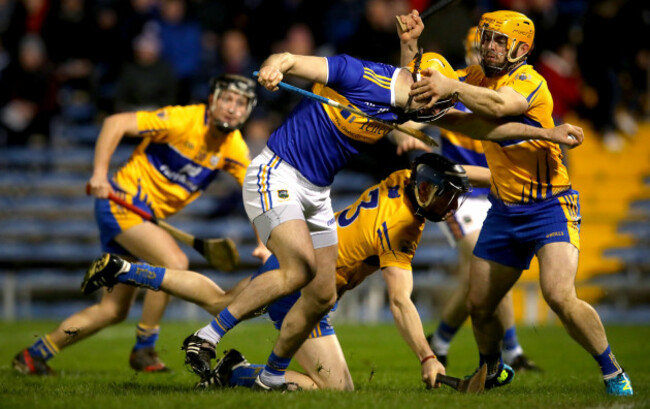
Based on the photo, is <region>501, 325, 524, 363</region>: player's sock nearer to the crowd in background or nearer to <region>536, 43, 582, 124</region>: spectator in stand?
the crowd in background

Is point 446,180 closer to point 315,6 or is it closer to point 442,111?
point 442,111

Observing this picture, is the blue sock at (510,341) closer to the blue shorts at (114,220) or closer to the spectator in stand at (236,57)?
the blue shorts at (114,220)

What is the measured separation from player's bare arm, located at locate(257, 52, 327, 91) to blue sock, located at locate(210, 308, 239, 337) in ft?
4.47

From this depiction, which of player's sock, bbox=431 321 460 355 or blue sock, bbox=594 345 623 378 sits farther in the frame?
player's sock, bbox=431 321 460 355

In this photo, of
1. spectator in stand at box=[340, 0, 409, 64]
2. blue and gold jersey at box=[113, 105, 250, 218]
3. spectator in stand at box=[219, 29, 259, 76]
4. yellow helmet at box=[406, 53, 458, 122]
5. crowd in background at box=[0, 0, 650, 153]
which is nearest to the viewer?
yellow helmet at box=[406, 53, 458, 122]

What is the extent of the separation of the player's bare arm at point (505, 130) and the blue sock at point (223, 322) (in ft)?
5.74

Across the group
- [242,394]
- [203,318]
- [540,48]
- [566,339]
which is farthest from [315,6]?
[242,394]

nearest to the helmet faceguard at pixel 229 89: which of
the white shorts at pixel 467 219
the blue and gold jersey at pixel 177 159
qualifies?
the blue and gold jersey at pixel 177 159

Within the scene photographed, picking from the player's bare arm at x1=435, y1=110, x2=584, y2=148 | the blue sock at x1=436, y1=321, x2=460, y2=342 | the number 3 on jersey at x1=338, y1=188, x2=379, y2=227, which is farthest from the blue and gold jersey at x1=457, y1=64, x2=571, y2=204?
the blue sock at x1=436, y1=321, x2=460, y2=342

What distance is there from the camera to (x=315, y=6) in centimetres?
1565

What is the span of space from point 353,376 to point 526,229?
2039 millimetres

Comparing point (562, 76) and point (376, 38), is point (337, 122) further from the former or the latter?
point (562, 76)

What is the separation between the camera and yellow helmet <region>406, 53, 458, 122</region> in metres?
5.68

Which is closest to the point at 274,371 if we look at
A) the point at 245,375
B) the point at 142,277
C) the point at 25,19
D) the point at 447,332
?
the point at 245,375
